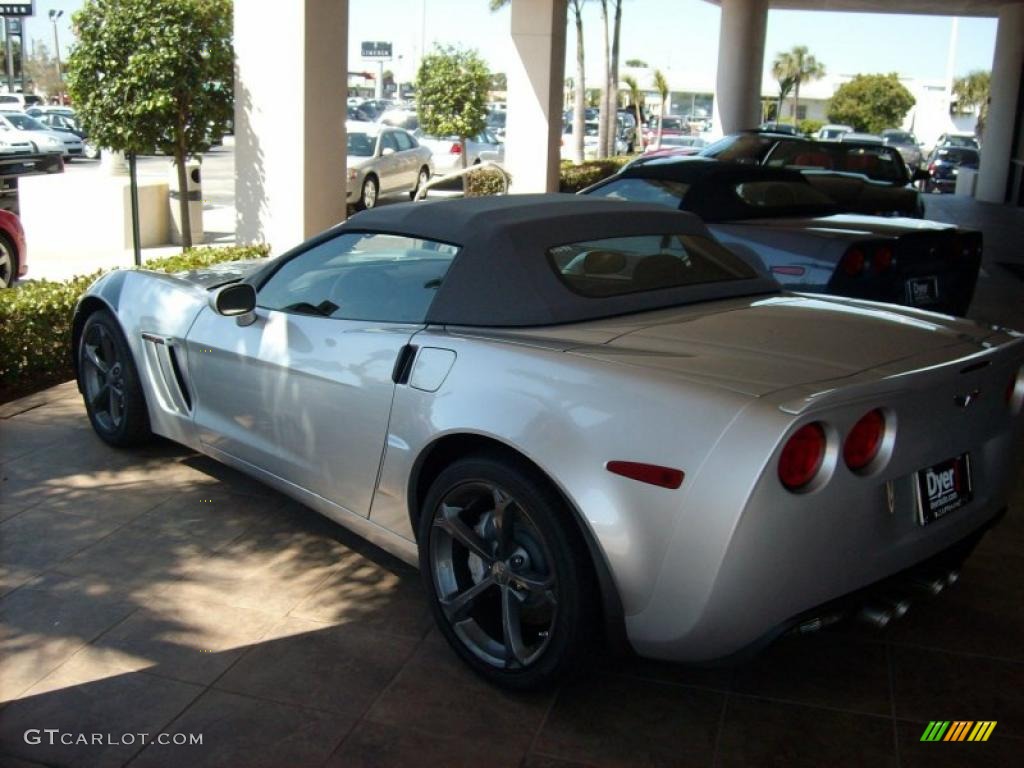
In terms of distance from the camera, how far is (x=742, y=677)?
3.54m

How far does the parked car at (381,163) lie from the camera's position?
19.4 m

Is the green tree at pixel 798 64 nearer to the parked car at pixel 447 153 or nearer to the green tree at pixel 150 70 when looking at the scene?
the parked car at pixel 447 153

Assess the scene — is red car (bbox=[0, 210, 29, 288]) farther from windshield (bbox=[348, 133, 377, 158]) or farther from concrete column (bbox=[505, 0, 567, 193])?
windshield (bbox=[348, 133, 377, 158])

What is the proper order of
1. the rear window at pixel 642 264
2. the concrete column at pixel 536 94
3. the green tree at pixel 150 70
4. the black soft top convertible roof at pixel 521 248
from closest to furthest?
the black soft top convertible roof at pixel 521 248 < the rear window at pixel 642 264 < the green tree at pixel 150 70 < the concrete column at pixel 536 94

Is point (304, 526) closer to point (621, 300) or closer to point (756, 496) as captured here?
point (621, 300)

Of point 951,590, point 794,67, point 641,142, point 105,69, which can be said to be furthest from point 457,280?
point 794,67

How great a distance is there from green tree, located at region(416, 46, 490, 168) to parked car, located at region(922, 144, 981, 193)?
41.6ft

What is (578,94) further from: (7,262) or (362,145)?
(7,262)

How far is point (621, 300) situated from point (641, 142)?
43.9 m

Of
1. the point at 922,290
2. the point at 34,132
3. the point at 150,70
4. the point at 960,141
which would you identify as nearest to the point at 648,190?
the point at 922,290

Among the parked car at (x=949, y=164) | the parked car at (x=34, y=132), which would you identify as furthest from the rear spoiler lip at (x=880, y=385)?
the parked car at (x=34, y=132)

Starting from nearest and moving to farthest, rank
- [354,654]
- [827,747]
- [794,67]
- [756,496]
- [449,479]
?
[756,496], [827,747], [449,479], [354,654], [794,67]

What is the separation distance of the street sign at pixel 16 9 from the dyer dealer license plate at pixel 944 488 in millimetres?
20463

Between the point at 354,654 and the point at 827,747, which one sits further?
the point at 354,654
